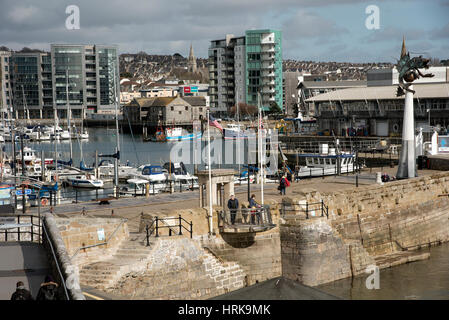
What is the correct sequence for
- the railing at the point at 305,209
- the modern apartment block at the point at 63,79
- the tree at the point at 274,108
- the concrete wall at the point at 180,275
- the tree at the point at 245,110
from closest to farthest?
the concrete wall at the point at 180,275
the railing at the point at 305,209
the tree at the point at 274,108
the tree at the point at 245,110
the modern apartment block at the point at 63,79

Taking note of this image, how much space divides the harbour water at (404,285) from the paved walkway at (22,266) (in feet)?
30.5

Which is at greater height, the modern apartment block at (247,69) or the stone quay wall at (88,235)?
the modern apartment block at (247,69)

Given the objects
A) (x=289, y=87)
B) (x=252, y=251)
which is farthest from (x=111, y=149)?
(x=252, y=251)

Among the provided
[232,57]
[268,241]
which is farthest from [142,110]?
[268,241]

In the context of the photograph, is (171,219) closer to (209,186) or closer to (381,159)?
(209,186)

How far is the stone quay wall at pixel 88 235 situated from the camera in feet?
52.6

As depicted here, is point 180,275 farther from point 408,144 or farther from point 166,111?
point 166,111

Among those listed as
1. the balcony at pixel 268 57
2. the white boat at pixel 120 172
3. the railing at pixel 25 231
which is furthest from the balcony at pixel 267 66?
the railing at pixel 25 231

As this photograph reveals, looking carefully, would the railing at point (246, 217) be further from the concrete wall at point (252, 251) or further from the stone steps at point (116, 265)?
the stone steps at point (116, 265)

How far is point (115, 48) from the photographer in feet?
553

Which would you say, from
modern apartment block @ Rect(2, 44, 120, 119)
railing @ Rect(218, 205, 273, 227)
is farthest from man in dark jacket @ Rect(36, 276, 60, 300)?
modern apartment block @ Rect(2, 44, 120, 119)

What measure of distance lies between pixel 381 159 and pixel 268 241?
2676cm

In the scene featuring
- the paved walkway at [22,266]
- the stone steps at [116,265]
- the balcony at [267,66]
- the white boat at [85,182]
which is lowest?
the white boat at [85,182]

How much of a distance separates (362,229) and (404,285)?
11.4 feet
